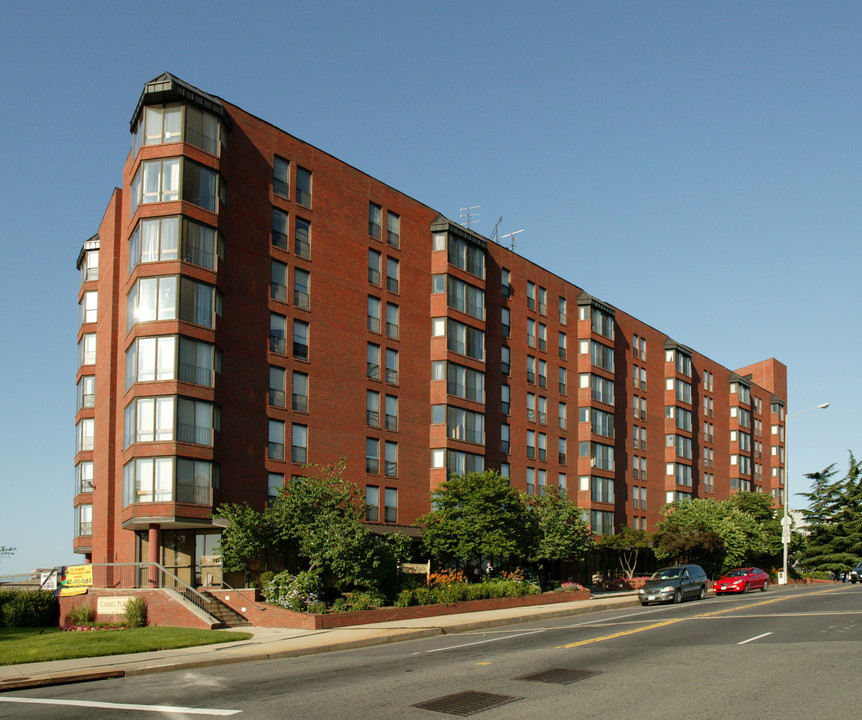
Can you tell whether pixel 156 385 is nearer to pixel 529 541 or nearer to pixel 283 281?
pixel 283 281

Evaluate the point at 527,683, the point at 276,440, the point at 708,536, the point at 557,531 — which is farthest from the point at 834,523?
the point at 527,683

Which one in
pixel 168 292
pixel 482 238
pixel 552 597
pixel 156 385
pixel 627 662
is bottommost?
pixel 552 597

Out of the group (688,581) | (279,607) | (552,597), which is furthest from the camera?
(552,597)

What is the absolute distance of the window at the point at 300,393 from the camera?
148 feet

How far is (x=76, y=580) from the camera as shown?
38875 millimetres

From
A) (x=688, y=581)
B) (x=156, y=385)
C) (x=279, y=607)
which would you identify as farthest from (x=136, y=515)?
(x=688, y=581)

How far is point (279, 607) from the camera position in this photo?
32531 mm

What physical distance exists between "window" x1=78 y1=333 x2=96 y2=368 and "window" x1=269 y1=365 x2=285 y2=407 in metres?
16.1

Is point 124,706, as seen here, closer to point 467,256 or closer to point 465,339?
point 465,339

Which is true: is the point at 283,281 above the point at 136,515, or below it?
above

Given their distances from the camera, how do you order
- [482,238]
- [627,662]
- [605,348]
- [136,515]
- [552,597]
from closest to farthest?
[627,662] < [136,515] < [552,597] < [482,238] < [605,348]

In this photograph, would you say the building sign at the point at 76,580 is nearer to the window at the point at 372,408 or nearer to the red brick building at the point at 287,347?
the red brick building at the point at 287,347

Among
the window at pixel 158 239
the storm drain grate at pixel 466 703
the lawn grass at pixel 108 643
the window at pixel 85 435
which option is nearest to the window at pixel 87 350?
the window at pixel 85 435

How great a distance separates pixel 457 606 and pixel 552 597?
933cm
